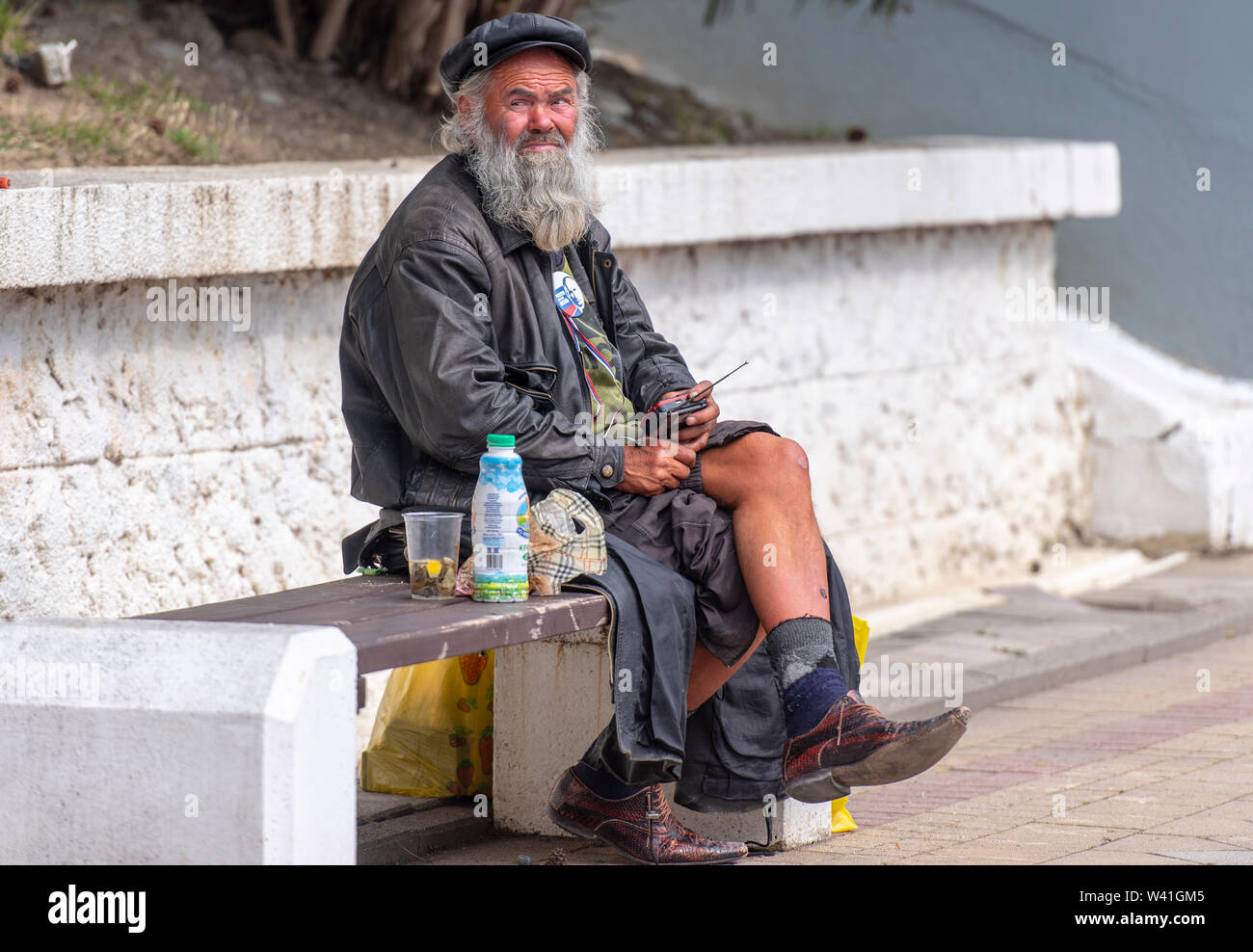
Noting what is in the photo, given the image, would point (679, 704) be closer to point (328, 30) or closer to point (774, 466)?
point (774, 466)

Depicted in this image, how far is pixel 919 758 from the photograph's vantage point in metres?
3.29

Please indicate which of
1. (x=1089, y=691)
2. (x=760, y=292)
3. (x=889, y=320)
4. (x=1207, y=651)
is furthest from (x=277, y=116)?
(x=1207, y=651)

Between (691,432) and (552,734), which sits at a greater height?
(691,432)

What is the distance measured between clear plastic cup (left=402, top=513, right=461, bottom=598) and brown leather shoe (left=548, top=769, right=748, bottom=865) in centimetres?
69

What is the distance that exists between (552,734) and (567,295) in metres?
1.05

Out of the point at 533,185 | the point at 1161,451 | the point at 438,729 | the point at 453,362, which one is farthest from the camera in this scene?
the point at 1161,451

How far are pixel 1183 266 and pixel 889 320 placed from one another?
2353 millimetres

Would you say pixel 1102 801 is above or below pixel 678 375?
below

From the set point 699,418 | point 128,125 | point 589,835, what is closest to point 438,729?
point 589,835

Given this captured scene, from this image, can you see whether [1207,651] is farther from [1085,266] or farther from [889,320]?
[1085,266]

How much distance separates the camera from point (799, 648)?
3.56 m

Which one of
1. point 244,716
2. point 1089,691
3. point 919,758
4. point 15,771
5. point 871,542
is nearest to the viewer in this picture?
point 244,716

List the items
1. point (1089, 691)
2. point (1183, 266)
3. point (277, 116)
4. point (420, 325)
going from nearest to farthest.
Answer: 1. point (420, 325)
2. point (1089, 691)
3. point (277, 116)
4. point (1183, 266)

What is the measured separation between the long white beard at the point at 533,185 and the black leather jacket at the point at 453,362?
0.04m
